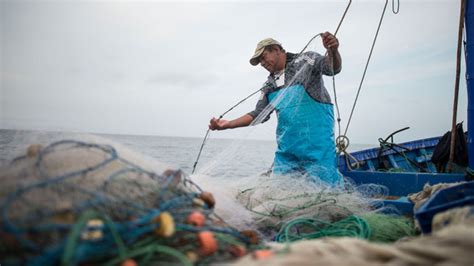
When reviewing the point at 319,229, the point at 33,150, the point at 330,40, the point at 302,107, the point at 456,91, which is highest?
the point at 330,40

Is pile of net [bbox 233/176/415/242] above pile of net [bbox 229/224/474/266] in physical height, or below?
below

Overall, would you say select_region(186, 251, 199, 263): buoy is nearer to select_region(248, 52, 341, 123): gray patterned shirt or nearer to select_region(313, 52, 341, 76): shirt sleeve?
select_region(248, 52, 341, 123): gray patterned shirt

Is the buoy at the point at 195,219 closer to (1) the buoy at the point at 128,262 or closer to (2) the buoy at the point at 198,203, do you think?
(2) the buoy at the point at 198,203

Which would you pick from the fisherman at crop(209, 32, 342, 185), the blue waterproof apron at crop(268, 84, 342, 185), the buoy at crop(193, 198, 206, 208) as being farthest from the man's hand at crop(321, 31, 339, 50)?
the buoy at crop(193, 198, 206, 208)

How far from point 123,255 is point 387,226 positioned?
200 cm

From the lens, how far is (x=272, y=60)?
4586 mm

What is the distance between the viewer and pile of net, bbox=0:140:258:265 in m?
1.11

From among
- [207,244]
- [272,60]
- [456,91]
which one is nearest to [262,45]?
[272,60]

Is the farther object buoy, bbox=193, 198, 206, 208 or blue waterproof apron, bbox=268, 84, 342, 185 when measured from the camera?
blue waterproof apron, bbox=268, 84, 342, 185

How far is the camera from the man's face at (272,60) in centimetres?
456

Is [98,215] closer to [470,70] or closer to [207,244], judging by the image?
[207,244]

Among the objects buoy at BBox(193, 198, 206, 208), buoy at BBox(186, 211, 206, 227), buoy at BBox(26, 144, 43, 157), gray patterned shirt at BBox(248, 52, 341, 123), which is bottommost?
buoy at BBox(186, 211, 206, 227)

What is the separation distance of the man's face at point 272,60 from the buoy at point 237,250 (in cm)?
361

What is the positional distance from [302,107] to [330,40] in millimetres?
1030
